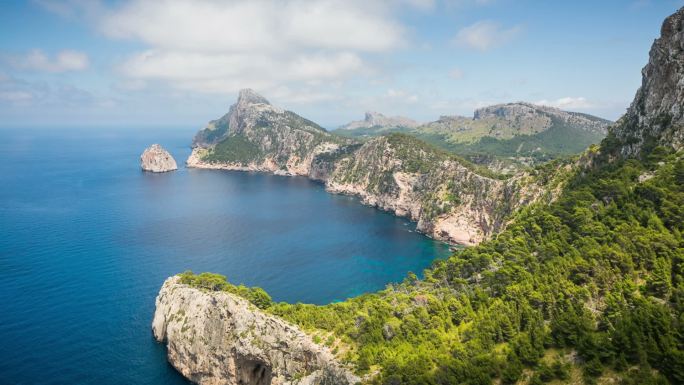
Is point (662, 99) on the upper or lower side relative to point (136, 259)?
upper

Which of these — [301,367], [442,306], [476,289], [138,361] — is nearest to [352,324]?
[301,367]

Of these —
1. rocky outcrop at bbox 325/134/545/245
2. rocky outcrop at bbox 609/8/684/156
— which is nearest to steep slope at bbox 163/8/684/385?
rocky outcrop at bbox 609/8/684/156

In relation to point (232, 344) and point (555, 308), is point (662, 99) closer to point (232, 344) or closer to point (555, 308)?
point (555, 308)

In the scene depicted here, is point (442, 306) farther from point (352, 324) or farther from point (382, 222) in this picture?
point (382, 222)

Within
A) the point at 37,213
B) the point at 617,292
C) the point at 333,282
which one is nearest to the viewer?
the point at 617,292

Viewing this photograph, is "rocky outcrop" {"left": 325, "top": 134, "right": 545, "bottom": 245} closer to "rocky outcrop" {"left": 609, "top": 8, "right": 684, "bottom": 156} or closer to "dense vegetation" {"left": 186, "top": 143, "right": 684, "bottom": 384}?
"rocky outcrop" {"left": 609, "top": 8, "right": 684, "bottom": 156}

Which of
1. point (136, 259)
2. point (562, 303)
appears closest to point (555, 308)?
point (562, 303)
